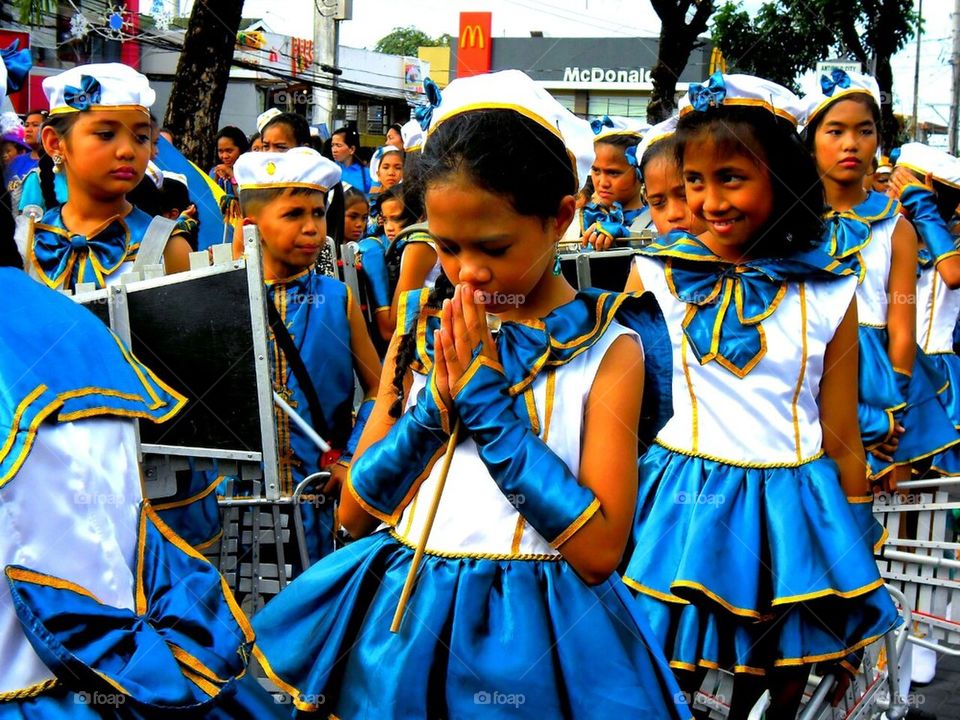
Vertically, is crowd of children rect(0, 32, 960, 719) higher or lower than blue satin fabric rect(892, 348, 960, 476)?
higher

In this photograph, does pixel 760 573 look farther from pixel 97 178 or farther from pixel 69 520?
pixel 97 178

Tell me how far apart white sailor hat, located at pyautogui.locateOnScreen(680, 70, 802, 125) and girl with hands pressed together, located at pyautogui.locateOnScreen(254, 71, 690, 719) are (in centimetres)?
134

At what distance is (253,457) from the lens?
140 inches

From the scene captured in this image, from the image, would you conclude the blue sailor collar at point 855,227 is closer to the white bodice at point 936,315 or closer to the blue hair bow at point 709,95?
the blue hair bow at point 709,95

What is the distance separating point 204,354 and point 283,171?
4.90 ft

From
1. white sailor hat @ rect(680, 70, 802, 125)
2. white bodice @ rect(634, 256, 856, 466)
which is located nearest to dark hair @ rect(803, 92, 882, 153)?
white sailor hat @ rect(680, 70, 802, 125)

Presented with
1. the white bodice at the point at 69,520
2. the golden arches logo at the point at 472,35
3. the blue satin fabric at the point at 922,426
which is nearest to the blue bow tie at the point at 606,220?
the blue satin fabric at the point at 922,426

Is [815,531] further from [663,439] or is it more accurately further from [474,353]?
[474,353]

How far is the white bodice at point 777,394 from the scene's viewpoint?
136 inches

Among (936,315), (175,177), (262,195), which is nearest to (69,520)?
(262,195)

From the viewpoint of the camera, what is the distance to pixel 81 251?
4223mm

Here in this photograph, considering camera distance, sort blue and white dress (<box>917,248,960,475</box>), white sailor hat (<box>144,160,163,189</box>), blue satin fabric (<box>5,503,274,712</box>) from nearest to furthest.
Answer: blue satin fabric (<box>5,503,274,712</box>)
white sailor hat (<box>144,160,163,189</box>)
blue and white dress (<box>917,248,960,475</box>)

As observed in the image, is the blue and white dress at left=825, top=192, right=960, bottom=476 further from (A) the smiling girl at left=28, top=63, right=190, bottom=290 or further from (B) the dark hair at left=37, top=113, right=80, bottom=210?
(B) the dark hair at left=37, top=113, right=80, bottom=210

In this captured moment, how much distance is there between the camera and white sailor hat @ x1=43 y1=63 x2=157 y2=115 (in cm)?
429
